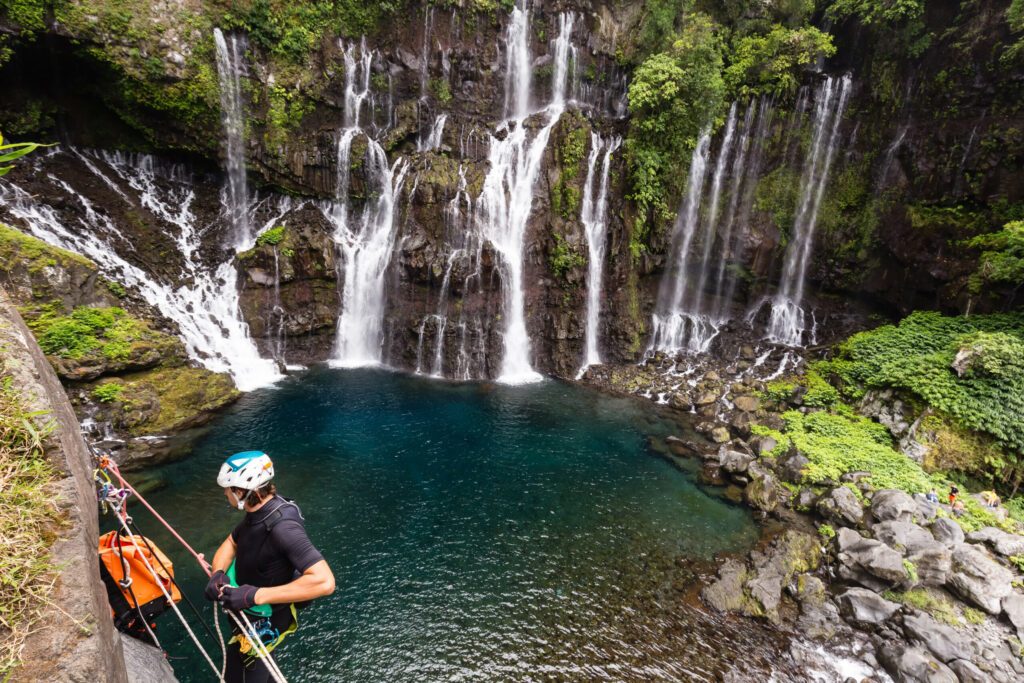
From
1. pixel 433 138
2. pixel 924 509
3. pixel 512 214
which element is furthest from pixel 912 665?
pixel 433 138

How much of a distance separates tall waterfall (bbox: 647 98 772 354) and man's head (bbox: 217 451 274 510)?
21.1m

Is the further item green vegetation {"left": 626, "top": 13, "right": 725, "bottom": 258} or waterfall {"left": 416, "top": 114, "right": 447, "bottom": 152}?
waterfall {"left": 416, "top": 114, "right": 447, "bottom": 152}

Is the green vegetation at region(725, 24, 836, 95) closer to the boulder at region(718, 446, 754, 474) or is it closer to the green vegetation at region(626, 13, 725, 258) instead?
the green vegetation at region(626, 13, 725, 258)

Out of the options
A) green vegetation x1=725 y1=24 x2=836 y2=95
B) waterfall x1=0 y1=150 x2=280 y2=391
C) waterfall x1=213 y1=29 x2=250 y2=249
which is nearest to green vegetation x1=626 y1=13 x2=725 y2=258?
green vegetation x1=725 y1=24 x2=836 y2=95

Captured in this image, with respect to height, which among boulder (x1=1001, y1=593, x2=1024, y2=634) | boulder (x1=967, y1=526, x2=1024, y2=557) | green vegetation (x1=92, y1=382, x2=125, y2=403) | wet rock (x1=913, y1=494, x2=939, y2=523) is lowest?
boulder (x1=1001, y1=593, x2=1024, y2=634)

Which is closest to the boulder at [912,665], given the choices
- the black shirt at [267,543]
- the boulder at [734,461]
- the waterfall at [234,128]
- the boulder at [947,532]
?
the boulder at [947,532]

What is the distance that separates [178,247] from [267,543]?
20.6 metres

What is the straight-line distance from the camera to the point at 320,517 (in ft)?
36.3

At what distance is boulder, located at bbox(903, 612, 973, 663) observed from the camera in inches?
318

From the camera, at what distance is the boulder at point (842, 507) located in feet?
37.5

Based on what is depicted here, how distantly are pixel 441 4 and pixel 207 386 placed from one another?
21138 mm

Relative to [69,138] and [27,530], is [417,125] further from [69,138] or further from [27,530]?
[27,530]

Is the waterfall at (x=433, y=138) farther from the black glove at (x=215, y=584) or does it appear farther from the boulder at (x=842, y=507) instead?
the black glove at (x=215, y=584)

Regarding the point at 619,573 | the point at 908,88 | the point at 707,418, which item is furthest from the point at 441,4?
the point at 619,573
